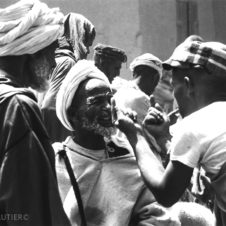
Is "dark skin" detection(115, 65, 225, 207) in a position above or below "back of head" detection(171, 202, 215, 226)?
above

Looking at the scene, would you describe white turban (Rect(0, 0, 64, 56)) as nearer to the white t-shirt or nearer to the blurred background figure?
the white t-shirt

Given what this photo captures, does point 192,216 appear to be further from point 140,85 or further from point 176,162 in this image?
point 140,85

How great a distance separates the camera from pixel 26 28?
4.91 metres

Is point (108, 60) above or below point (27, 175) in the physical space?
below

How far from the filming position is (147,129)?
19.1 feet

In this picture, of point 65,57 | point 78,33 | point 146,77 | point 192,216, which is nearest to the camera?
point 192,216

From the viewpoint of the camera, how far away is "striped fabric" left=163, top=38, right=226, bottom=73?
487 cm

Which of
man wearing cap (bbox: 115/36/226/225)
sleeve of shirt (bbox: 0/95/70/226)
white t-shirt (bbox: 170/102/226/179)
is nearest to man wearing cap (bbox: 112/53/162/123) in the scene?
man wearing cap (bbox: 115/36/226/225)

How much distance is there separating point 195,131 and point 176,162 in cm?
19

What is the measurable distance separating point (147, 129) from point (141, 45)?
8.48 m

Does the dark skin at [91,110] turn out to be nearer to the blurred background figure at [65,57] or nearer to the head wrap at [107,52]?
the blurred background figure at [65,57]

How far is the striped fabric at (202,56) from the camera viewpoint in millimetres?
4867

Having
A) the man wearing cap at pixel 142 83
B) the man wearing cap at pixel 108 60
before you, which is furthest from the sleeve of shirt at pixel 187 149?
the man wearing cap at pixel 108 60

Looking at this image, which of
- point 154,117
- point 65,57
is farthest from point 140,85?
point 154,117
